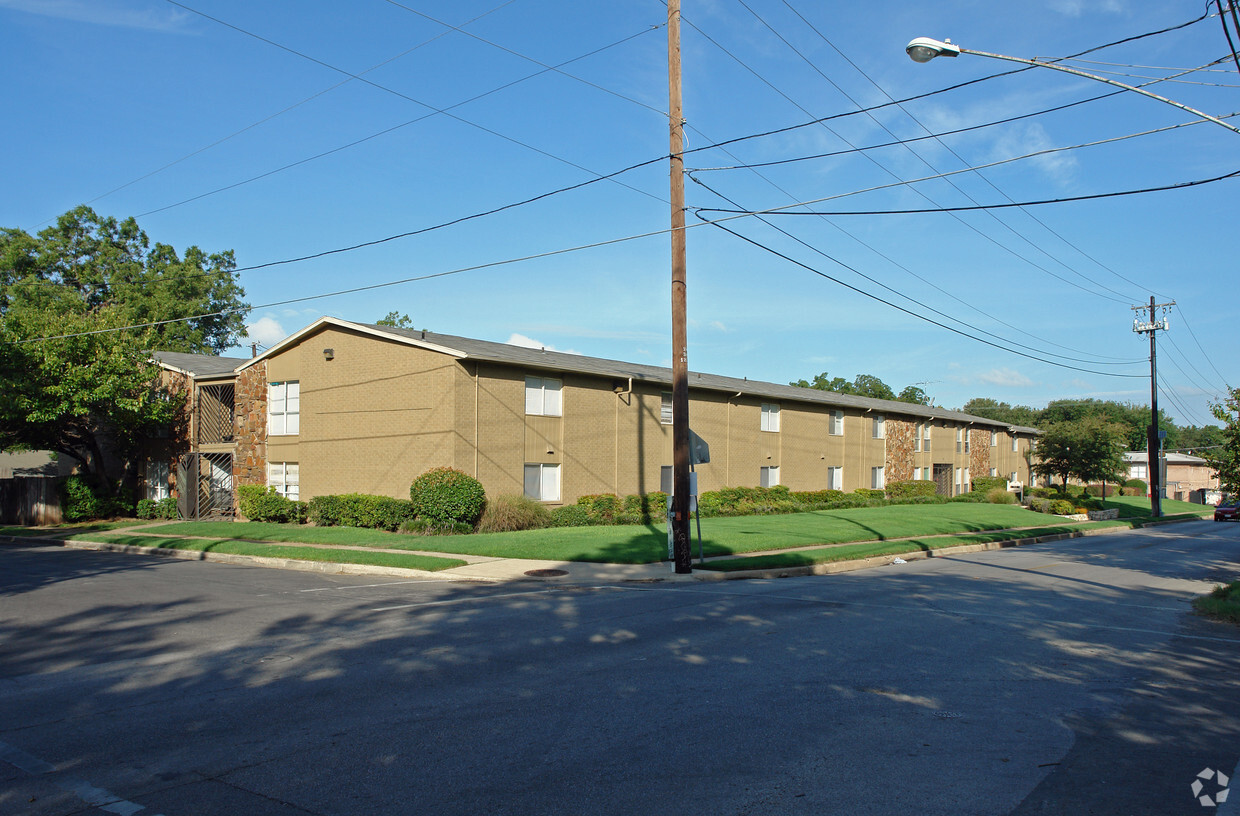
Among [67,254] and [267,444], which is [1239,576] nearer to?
[267,444]

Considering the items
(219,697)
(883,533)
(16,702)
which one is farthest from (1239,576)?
(16,702)

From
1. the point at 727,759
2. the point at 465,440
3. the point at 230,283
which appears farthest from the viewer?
the point at 230,283

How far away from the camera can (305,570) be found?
17.8 meters

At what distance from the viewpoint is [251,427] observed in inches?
1190

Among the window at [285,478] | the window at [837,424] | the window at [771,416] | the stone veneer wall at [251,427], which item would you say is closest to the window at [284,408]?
the stone veneer wall at [251,427]

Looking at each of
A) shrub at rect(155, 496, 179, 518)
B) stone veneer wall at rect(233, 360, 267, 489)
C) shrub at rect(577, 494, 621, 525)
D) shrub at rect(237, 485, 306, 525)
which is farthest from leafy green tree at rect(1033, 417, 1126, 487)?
shrub at rect(155, 496, 179, 518)

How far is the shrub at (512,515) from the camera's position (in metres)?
23.9

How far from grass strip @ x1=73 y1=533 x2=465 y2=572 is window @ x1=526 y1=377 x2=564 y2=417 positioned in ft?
28.3

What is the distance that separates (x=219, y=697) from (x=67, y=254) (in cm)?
5840

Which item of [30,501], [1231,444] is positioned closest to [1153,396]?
[1231,444]

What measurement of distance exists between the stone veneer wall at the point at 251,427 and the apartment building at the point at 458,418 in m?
0.05

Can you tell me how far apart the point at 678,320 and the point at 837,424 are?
2856cm

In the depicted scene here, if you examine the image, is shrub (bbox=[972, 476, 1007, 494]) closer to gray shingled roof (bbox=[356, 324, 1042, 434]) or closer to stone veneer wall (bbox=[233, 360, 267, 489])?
gray shingled roof (bbox=[356, 324, 1042, 434])

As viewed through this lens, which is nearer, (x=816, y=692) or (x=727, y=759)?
(x=727, y=759)
